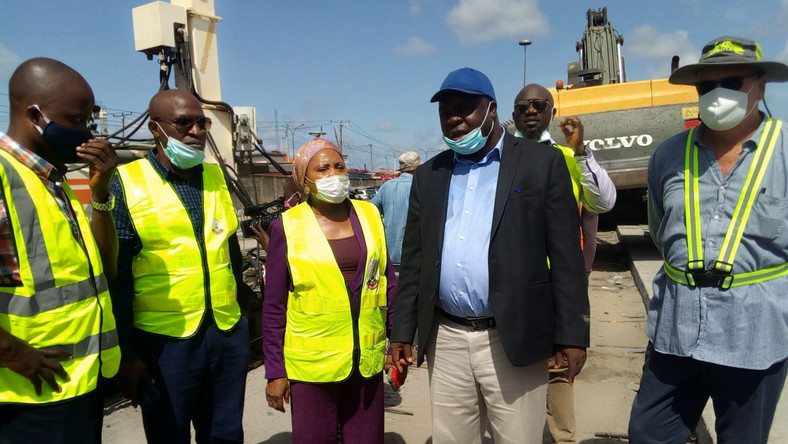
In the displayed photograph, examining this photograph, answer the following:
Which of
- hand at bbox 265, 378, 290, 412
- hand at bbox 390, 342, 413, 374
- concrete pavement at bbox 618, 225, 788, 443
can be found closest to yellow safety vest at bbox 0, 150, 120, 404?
hand at bbox 265, 378, 290, 412

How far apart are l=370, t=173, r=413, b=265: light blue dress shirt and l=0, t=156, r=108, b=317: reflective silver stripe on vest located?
3.42 m

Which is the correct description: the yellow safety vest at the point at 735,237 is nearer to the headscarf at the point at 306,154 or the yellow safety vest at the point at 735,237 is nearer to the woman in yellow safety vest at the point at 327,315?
the woman in yellow safety vest at the point at 327,315

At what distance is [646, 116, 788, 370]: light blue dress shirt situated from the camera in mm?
2047

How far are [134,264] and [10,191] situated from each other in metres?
0.77

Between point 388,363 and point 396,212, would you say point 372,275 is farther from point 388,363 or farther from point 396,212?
point 396,212

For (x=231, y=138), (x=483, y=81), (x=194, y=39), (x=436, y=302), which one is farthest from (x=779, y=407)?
(x=194, y=39)

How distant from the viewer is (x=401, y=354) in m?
2.57

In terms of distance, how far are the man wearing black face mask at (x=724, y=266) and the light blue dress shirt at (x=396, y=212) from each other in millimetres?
2954

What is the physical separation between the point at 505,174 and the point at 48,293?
1775 millimetres

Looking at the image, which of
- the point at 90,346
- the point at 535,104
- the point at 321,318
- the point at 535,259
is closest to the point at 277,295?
the point at 321,318

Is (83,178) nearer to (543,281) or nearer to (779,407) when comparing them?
(543,281)

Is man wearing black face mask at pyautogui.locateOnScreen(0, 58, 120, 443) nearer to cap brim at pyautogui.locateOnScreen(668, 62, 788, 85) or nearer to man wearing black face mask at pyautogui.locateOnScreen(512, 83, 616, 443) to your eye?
man wearing black face mask at pyautogui.locateOnScreen(512, 83, 616, 443)

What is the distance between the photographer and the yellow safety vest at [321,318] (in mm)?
2506

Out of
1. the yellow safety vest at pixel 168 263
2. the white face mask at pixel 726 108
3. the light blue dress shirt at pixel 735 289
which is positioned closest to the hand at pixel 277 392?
the yellow safety vest at pixel 168 263
